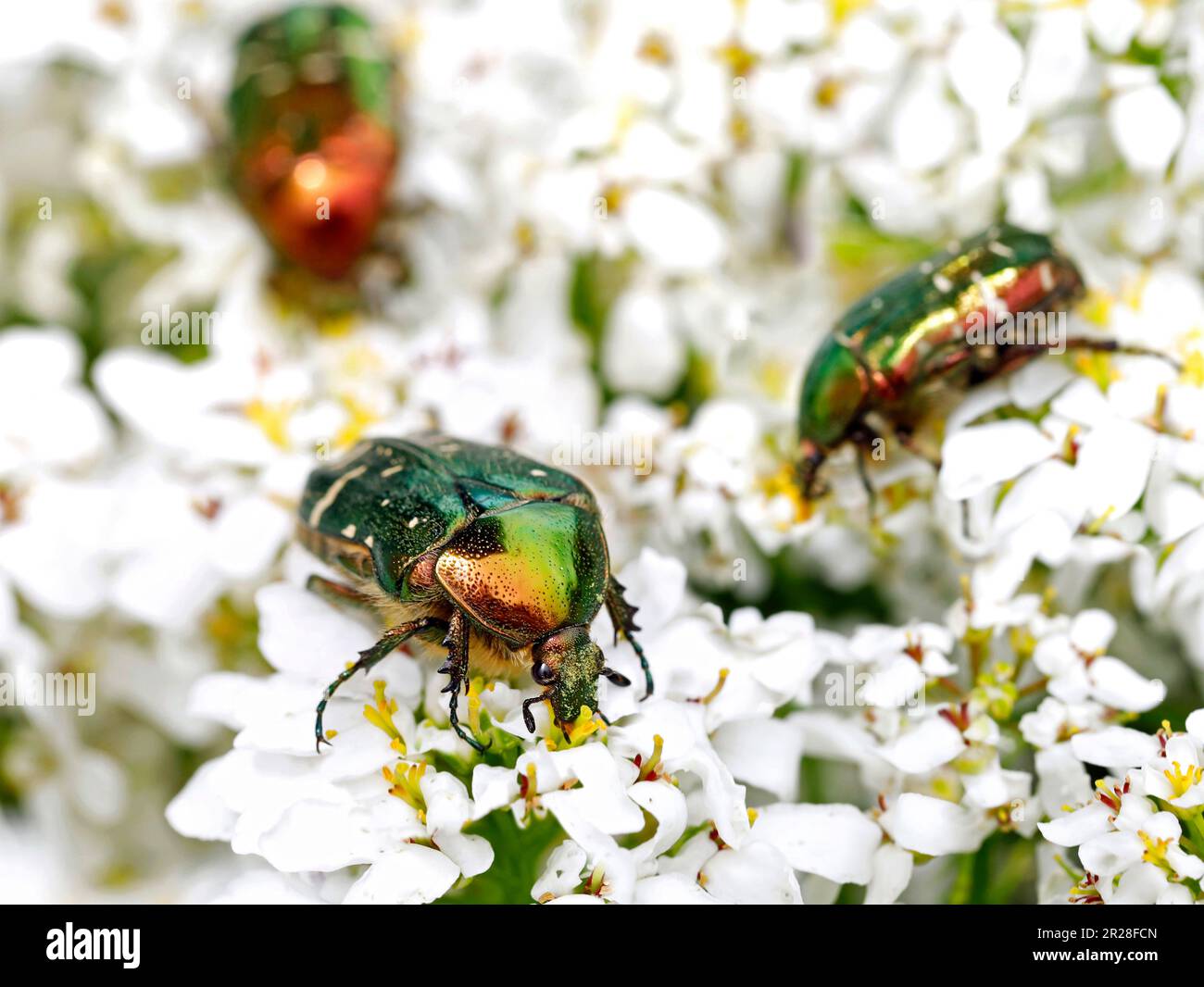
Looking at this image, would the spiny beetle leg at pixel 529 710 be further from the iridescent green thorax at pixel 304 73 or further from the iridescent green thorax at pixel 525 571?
the iridescent green thorax at pixel 304 73

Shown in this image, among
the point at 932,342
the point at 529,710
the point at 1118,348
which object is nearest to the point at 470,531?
the point at 529,710

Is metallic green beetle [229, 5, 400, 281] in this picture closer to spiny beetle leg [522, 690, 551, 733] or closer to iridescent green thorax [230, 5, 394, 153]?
iridescent green thorax [230, 5, 394, 153]

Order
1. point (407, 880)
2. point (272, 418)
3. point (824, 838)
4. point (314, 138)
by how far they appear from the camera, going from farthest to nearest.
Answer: point (314, 138)
point (272, 418)
point (824, 838)
point (407, 880)

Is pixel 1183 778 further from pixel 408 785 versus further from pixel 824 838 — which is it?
pixel 408 785

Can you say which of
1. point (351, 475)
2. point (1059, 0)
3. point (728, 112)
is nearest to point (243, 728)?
point (351, 475)

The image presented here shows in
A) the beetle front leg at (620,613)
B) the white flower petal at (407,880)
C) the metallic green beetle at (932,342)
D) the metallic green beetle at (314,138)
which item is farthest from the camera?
the metallic green beetle at (314,138)

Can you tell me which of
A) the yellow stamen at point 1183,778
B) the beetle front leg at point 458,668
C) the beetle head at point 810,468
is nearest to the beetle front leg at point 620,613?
the beetle front leg at point 458,668
